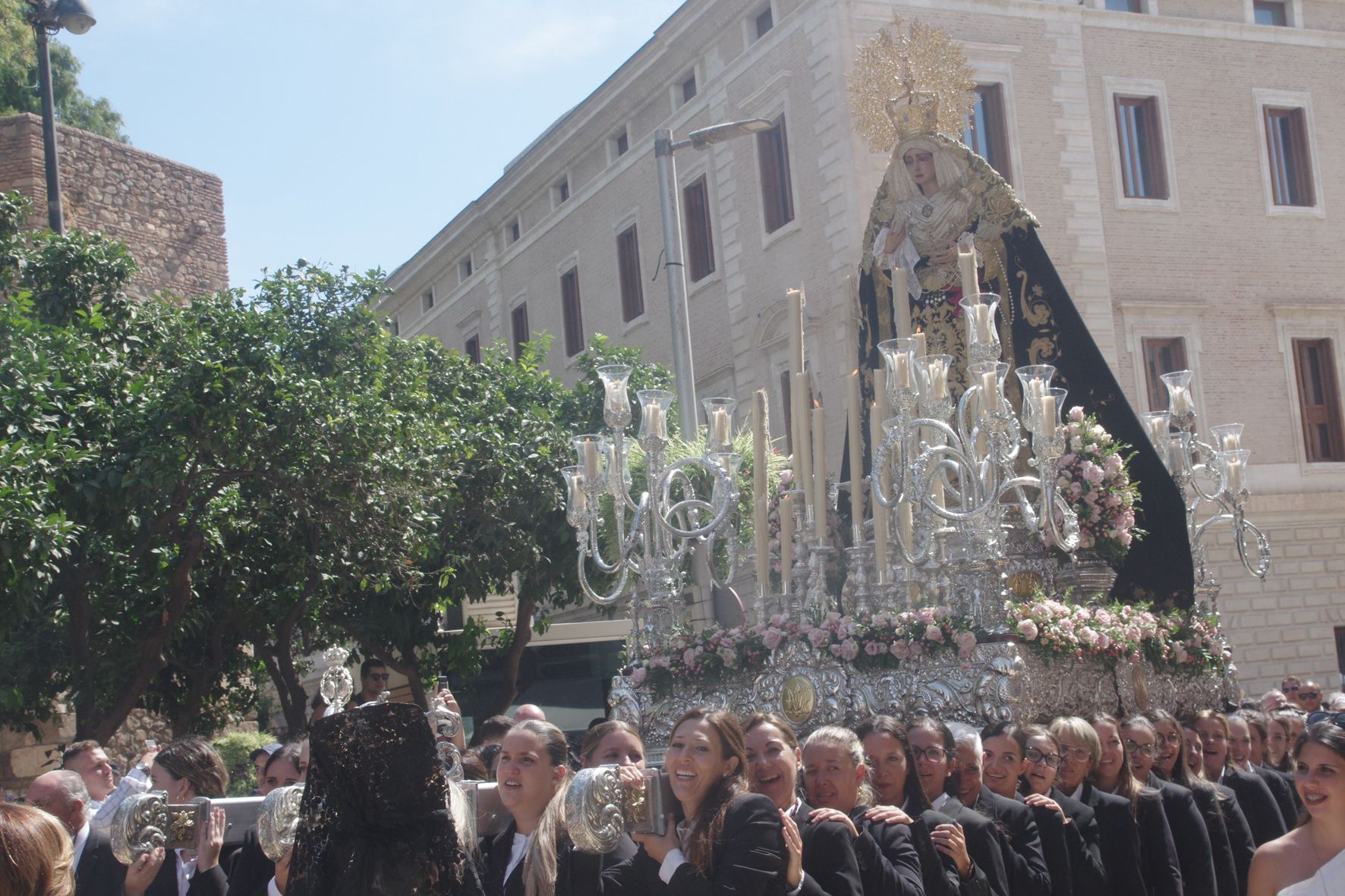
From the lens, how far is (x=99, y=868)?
4.95 metres

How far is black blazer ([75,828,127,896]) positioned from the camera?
4.90m

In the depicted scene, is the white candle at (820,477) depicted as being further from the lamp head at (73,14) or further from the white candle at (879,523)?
the lamp head at (73,14)

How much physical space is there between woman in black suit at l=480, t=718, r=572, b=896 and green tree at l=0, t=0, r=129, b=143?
59.8ft

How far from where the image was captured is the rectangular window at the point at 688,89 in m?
25.0

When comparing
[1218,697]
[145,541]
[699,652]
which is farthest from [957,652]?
[145,541]

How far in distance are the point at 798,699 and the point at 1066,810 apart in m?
1.84

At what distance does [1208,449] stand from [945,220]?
2191 millimetres

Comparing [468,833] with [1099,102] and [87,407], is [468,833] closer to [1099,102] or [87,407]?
[87,407]

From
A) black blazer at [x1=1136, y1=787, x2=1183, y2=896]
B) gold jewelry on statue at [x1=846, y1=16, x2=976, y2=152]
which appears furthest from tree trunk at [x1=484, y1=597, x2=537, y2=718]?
black blazer at [x1=1136, y1=787, x2=1183, y2=896]

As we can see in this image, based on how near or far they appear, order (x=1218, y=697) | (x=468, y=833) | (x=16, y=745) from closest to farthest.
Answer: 1. (x=468, y=833)
2. (x=1218, y=697)
3. (x=16, y=745)

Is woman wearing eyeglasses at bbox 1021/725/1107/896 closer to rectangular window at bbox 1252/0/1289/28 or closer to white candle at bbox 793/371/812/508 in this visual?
white candle at bbox 793/371/812/508

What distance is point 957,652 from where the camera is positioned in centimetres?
738

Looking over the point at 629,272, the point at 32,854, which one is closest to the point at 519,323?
the point at 629,272

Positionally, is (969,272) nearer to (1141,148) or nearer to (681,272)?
(681,272)
